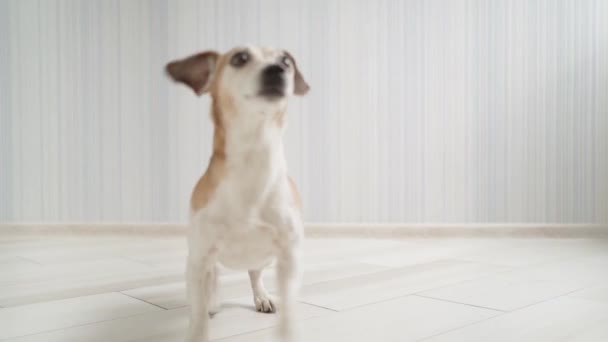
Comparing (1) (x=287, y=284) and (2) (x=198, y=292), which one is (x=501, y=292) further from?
(2) (x=198, y=292)

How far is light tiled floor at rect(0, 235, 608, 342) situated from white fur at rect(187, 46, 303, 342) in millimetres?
155

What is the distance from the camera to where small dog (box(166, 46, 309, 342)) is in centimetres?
102

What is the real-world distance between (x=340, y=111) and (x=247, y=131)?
5.69 feet

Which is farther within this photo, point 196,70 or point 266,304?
point 266,304

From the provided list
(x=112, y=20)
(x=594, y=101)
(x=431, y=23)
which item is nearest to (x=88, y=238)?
(x=112, y=20)

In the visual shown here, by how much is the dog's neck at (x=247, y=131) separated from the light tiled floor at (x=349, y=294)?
0.42 m

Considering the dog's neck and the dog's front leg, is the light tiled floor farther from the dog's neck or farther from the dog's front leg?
the dog's neck

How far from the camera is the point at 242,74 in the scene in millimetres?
1018

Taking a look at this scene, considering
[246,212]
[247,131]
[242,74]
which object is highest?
[242,74]

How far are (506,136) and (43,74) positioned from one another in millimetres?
2449

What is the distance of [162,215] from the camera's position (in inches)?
109

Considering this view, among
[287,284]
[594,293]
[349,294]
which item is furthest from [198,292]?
[594,293]

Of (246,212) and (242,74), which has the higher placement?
(242,74)

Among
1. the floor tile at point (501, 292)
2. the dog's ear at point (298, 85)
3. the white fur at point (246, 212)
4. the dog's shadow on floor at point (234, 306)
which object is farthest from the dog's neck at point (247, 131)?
the floor tile at point (501, 292)
